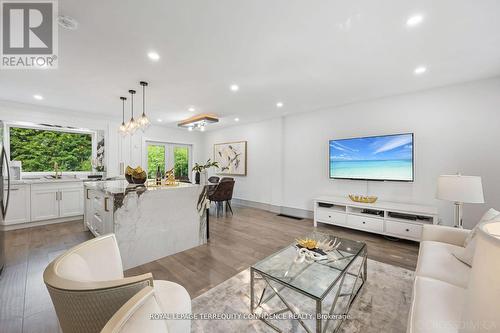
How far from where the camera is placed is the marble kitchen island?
2352mm

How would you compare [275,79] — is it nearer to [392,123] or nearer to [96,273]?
[392,123]

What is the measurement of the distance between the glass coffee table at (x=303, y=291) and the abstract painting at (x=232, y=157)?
4271 mm

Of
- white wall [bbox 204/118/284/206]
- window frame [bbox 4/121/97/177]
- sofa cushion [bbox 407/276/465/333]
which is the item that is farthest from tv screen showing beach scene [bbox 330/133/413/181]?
window frame [bbox 4/121/97/177]

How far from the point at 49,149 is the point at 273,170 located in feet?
17.5

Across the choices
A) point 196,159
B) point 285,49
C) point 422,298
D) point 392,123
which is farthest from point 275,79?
point 196,159

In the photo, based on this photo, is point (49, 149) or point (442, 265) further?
point (49, 149)

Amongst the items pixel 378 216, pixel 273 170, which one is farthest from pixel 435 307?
pixel 273 170

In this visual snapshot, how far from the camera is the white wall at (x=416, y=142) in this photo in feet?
9.56

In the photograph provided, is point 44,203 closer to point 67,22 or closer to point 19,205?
point 19,205

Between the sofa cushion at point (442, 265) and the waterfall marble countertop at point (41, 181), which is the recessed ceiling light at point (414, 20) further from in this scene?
the waterfall marble countertop at point (41, 181)

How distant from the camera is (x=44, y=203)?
4047 mm

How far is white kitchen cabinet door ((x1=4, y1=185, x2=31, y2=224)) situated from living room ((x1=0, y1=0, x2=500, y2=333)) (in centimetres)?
3

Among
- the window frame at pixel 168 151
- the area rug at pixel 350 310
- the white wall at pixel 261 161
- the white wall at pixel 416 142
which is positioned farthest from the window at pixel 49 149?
the area rug at pixel 350 310

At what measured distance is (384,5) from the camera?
61.5 inches
